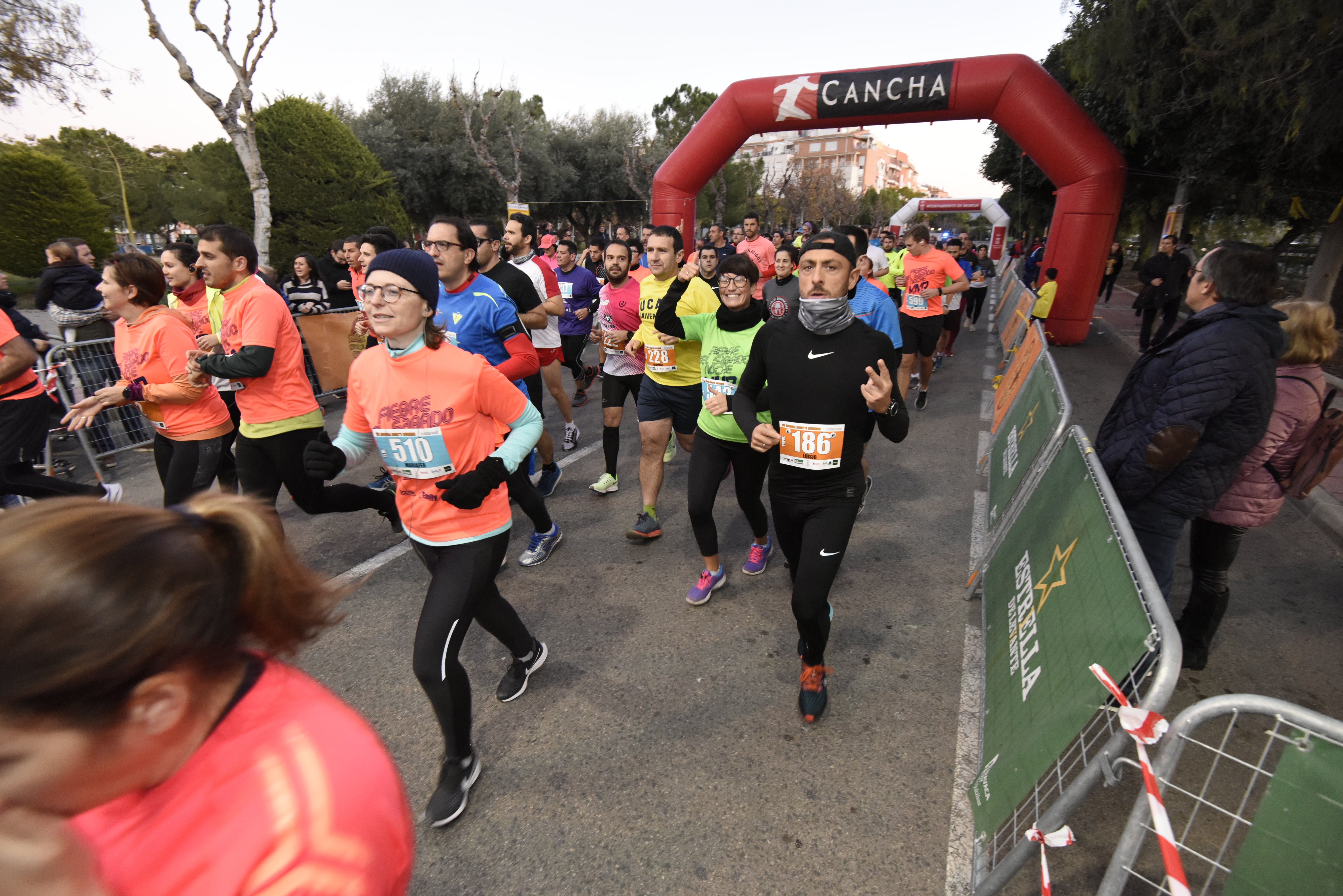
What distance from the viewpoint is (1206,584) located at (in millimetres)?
3268

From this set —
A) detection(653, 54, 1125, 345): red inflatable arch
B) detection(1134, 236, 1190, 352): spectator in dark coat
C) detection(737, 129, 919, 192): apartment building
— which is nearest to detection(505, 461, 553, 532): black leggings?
detection(1134, 236, 1190, 352): spectator in dark coat

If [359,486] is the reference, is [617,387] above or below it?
above

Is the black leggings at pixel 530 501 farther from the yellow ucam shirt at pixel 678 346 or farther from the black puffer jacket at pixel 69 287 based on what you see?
the black puffer jacket at pixel 69 287

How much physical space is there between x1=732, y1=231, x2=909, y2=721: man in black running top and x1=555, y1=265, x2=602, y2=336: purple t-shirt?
476 centimetres

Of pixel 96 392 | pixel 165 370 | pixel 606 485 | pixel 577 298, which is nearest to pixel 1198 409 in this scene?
pixel 606 485

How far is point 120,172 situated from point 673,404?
4461 cm

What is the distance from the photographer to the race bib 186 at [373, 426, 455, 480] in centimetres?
238

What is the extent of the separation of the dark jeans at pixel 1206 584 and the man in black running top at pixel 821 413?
1.83 metres

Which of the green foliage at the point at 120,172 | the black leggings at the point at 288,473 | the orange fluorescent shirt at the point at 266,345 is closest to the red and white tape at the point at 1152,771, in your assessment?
the black leggings at the point at 288,473

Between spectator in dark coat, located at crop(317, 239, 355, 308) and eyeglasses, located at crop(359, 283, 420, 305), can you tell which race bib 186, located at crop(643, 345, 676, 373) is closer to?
eyeglasses, located at crop(359, 283, 420, 305)

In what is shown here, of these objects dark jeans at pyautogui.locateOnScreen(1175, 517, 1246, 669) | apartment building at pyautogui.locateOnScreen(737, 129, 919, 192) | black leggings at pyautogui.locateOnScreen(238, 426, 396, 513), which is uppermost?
apartment building at pyautogui.locateOnScreen(737, 129, 919, 192)

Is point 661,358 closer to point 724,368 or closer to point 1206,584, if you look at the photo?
point 724,368

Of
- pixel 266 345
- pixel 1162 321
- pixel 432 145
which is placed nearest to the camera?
pixel 266 345

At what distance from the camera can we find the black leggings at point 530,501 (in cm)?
392
